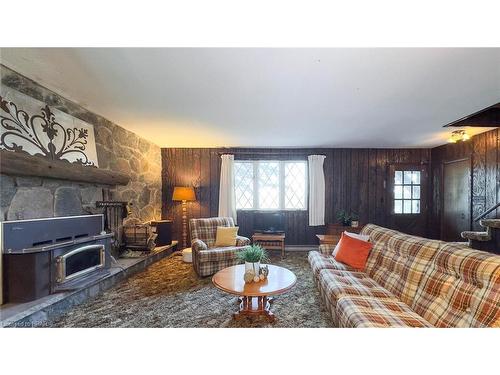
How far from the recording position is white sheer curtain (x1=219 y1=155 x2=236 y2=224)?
182 inches

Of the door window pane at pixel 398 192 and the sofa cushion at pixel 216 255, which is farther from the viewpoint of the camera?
the door window pane at pixel 398 192

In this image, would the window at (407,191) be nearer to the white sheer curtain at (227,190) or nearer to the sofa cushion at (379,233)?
the sofa cushion at (379,233)

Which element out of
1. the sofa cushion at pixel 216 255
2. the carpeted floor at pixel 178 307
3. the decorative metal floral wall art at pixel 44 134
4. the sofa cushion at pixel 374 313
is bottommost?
the carpeted floor at pixel 178 307

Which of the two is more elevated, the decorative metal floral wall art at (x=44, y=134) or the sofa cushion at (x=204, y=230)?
the decorative metal floral wall art at (x=44, y=134)

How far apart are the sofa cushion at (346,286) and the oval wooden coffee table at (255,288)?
1.04 ft

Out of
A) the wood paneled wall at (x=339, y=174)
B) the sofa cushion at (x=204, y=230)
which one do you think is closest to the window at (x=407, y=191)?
the wood paneled wall at (x=339, y=174)

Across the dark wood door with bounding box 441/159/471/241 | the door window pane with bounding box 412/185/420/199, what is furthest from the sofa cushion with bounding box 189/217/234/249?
the dark wood door with bounding box 441/159/471/241

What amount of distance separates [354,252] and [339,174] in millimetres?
2619

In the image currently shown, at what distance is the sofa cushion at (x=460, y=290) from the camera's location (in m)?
1.15

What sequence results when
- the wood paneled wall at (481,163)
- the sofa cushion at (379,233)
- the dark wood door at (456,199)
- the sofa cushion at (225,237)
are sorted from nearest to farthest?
the sofa cushion at (379,233), the wood paneled wall at (481,163), the sofa cushion at (225,237), the dark wood door at (456,199)

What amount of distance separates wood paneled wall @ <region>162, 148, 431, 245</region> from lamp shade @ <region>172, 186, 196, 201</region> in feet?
1.68
